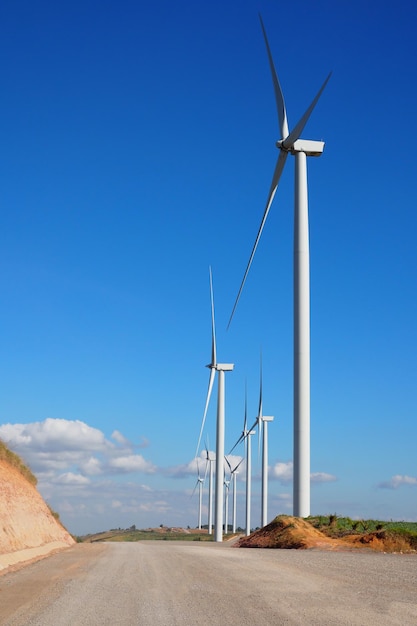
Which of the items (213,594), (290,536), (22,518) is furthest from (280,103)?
(213,594)

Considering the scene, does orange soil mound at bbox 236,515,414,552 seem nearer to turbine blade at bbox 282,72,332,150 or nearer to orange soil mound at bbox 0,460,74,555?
orange soil mound at bbox 0,460,74,555

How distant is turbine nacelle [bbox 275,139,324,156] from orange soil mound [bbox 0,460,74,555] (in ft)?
101

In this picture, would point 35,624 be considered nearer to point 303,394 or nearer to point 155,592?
point 155,592

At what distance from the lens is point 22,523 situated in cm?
4497

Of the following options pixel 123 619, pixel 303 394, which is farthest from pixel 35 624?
pixel 303 394

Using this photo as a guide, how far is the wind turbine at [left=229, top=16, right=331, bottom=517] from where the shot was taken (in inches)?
1817

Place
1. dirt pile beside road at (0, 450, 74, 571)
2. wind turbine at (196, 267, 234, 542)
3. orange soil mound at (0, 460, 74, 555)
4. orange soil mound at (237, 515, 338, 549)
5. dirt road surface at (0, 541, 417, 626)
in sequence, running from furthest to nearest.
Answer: wind turbine at (196, 267, 234, 542), orange soil mound at (237, 515, 338, 549), orange soil mound at (0, 460, 74, 555), dirt pile beside road at (0, 450, 74, 571), dirt road surface at (0, 541, 417, 626)

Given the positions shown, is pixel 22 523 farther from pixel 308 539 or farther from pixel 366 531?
pixel 366 531

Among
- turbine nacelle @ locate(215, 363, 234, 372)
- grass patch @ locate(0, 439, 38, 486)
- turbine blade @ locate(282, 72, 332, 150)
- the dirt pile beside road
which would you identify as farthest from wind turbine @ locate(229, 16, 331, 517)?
turbine nacelle @ locate(215, 363, 234, 372)

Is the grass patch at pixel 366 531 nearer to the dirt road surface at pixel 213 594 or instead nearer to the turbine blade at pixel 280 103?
the dirt road surface at pixel 213 594

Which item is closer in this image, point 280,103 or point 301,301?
point 301,301

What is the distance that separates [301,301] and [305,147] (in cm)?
1220

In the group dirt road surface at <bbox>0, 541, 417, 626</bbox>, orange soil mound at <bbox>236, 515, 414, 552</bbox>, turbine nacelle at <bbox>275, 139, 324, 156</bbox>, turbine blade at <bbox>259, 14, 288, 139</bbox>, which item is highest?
turbine blade at <bbox>259, 14, 288, 139</bbox>

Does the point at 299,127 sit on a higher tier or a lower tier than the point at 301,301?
higher
